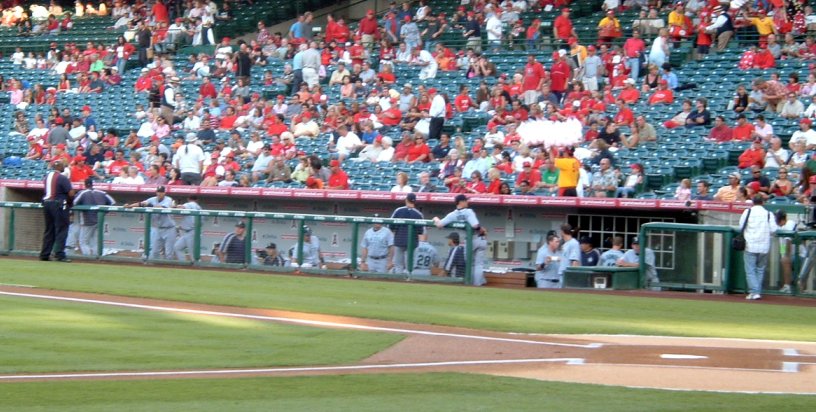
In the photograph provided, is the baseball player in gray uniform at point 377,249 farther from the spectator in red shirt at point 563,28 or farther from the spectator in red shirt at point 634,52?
the spectator in red shirt at point 563,28

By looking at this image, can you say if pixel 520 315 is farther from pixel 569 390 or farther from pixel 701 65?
pixel 701 65

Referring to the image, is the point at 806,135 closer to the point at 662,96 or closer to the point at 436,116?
the point at 662,96

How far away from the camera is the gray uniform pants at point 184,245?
Answer: 22.9 metres

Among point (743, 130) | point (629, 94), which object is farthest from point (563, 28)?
point (743, 130)

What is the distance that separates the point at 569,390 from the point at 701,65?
18636 mm

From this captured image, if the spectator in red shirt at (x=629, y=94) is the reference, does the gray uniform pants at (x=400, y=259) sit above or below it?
below

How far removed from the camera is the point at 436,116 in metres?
26.7

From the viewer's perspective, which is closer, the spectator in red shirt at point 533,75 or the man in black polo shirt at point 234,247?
the man in black polo shirt at point 234,247

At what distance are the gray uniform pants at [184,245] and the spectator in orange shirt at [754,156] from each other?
9.62 meters

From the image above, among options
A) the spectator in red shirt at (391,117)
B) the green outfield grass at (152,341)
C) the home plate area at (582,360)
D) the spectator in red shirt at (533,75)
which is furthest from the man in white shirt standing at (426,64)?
the home plate area at (582,360)

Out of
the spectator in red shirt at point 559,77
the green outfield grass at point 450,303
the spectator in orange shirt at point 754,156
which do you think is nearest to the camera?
the green outfield grass at point 450,303

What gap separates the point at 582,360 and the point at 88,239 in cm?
1502

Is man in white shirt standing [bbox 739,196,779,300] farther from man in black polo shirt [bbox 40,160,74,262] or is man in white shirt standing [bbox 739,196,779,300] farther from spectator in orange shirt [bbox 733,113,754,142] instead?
man in black polo shirt [bbox 40,160,74,262]

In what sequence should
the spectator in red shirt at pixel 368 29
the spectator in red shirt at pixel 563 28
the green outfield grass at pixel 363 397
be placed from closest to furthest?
the green outfield grass at pixel 363 397
the spectator in red shirt at pixel 563 28
the spectator in red shirt at pixel 368 29
